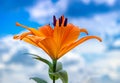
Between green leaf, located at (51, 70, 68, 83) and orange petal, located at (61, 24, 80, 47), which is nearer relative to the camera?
green leaf, located at (51, 70, 68, 83)

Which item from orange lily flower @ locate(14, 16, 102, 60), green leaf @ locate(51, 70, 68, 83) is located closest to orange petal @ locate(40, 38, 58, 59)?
orange lily flower @ locate(14, 16, 102, 60)

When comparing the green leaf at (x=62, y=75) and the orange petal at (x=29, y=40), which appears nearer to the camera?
the green leaf at (x=62, y=75)

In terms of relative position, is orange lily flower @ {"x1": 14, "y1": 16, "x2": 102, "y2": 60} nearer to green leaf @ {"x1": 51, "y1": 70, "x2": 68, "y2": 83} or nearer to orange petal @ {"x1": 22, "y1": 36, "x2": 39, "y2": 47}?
orange petal @ {"x1": 22, "y1": 36, "x2": 39, "y2": 47}

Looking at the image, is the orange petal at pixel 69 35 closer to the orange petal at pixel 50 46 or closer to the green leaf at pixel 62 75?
the orange petal at pixel 50 46

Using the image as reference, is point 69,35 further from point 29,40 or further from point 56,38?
point 29,40

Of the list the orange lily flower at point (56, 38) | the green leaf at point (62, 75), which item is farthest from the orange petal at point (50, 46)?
the green leaf at point (62, 75)

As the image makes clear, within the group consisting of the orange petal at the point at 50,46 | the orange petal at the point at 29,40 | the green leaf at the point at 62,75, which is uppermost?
the orange petal at the point at 29,40

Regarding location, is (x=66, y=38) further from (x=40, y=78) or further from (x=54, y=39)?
(x=40, y=78)

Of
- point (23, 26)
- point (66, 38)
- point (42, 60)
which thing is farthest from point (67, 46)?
point (23, 26)

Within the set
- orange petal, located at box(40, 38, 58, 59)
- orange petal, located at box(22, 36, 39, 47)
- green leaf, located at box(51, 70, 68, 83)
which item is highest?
orange petal, located at box(22, 36, 39, 47)
